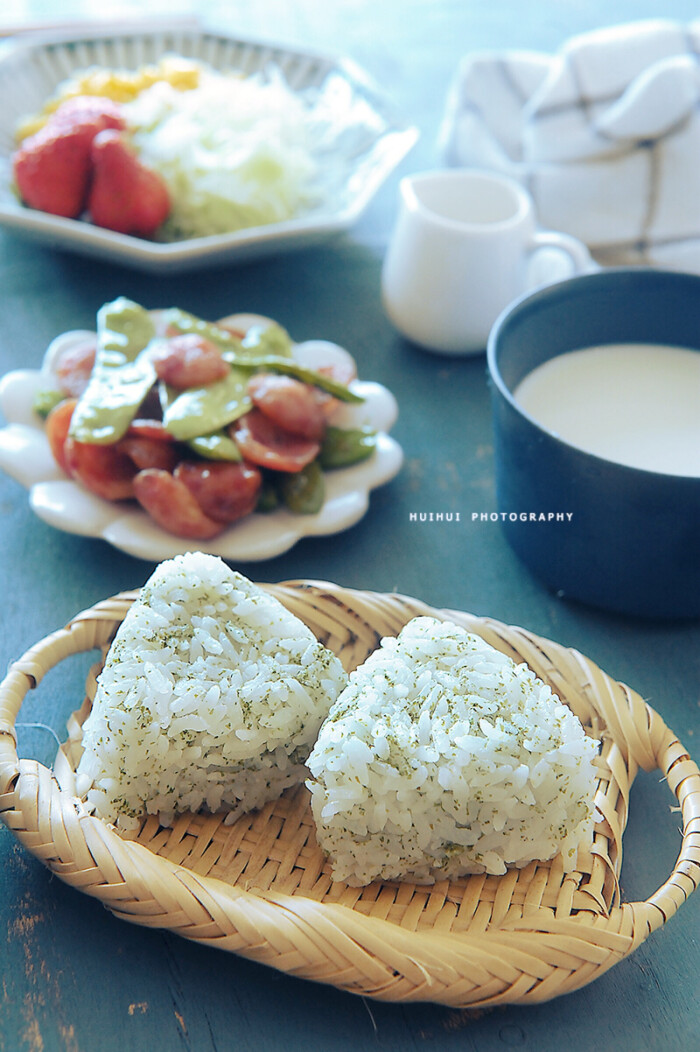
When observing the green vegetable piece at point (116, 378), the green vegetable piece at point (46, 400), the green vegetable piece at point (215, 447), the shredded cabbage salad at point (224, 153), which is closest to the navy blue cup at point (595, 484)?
the green vegetable piece at point (215, 447)

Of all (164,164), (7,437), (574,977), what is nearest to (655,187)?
(164,164)

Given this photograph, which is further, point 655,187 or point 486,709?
point 655,187

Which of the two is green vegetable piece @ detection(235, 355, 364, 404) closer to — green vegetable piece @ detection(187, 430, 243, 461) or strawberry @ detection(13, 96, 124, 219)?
green vegetable piece @ detection(187, 430, 243, 461)

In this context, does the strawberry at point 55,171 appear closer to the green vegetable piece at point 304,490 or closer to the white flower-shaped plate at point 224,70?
the white flower-shaped plate at point 224,70

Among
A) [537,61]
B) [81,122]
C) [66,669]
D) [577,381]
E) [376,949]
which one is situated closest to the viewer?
[376,949]

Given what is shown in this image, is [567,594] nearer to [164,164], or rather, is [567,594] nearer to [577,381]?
[577,381]

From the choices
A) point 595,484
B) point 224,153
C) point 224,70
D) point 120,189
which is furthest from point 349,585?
point 224,70
